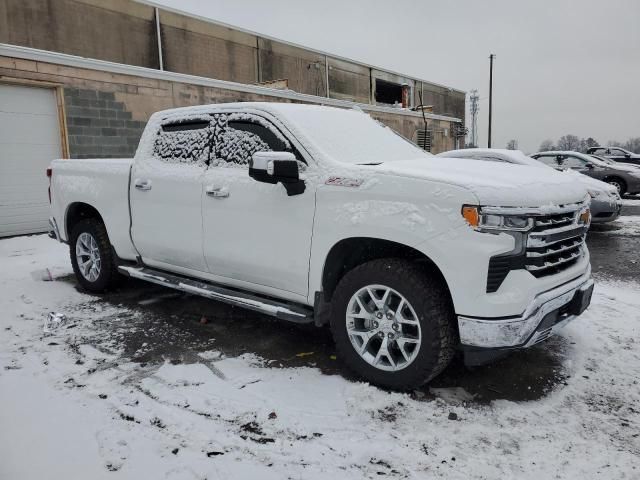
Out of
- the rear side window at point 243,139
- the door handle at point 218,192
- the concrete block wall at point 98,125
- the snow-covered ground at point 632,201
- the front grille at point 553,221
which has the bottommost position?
the snow-covered ground at point 632,201

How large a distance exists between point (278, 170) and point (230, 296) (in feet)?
3.97

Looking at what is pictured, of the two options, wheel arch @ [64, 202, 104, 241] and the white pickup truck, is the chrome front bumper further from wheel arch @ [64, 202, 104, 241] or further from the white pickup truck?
wheel arch @ [64, 202, 104, 241]

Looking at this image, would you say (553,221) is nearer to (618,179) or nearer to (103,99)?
(103,99)

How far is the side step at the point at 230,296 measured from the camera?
3.51 metres

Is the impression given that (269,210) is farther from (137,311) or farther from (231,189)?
(137,311)

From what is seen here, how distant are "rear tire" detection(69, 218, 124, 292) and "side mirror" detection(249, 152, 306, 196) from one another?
261 centimetres

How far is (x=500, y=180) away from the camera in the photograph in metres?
2.98

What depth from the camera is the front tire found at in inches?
117

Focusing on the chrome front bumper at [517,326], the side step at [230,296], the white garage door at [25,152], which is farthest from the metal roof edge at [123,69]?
the chrome front bumper at [517,326]

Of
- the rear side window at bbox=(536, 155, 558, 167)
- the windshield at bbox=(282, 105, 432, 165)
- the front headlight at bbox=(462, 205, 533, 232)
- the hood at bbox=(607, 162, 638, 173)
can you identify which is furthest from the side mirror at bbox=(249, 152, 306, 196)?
the hood at bbox=(607, 162, 638, 173)

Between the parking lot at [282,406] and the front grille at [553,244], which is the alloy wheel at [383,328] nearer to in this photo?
the parking lot at [282,406]

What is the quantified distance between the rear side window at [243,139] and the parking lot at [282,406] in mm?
1535

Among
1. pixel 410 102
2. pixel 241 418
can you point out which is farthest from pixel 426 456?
pixel 410 102

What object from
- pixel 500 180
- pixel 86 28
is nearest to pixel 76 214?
pixel 500 180
